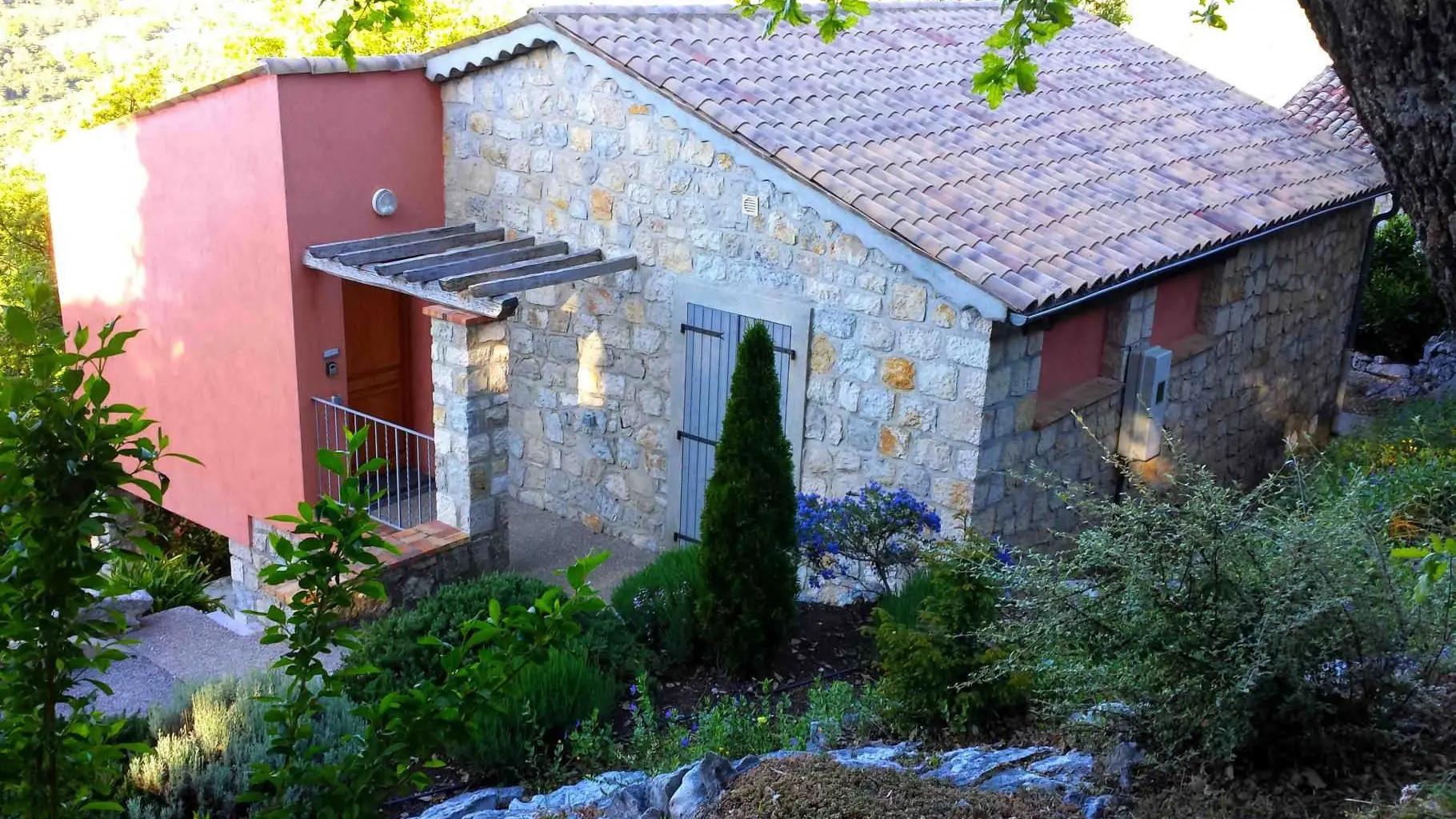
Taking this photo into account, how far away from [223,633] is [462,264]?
116 inches

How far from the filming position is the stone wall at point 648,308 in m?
7.71

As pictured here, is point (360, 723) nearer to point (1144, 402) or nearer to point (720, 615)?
point (720, 615)

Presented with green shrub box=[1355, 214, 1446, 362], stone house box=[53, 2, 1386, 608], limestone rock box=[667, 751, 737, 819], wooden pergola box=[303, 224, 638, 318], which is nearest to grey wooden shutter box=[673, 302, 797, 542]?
stone house box=[53, 2, 1386, 608]

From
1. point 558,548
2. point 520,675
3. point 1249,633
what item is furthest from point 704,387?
point 1249,633

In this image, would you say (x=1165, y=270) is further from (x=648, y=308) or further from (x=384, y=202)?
(x=384, y=202)

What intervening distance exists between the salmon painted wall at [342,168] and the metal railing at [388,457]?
14 cm

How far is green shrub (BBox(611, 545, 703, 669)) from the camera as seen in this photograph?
264 inches

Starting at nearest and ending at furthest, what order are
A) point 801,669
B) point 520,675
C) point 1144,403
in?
point 520,675
point 801,669
point 1144,403

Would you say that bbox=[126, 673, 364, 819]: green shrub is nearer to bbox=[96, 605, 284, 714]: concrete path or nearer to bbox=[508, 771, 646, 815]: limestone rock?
bbox=[508, 771, 646, 815]: limestone rock

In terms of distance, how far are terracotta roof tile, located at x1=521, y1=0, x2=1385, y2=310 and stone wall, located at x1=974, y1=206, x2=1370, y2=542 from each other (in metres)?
0.50

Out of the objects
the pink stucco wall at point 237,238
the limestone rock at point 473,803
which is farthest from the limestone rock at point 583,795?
the pink stucco wall at point 237,238

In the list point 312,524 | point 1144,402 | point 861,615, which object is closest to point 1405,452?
point 1144,402

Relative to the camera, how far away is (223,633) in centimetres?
857

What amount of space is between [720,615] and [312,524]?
3.59 metres
